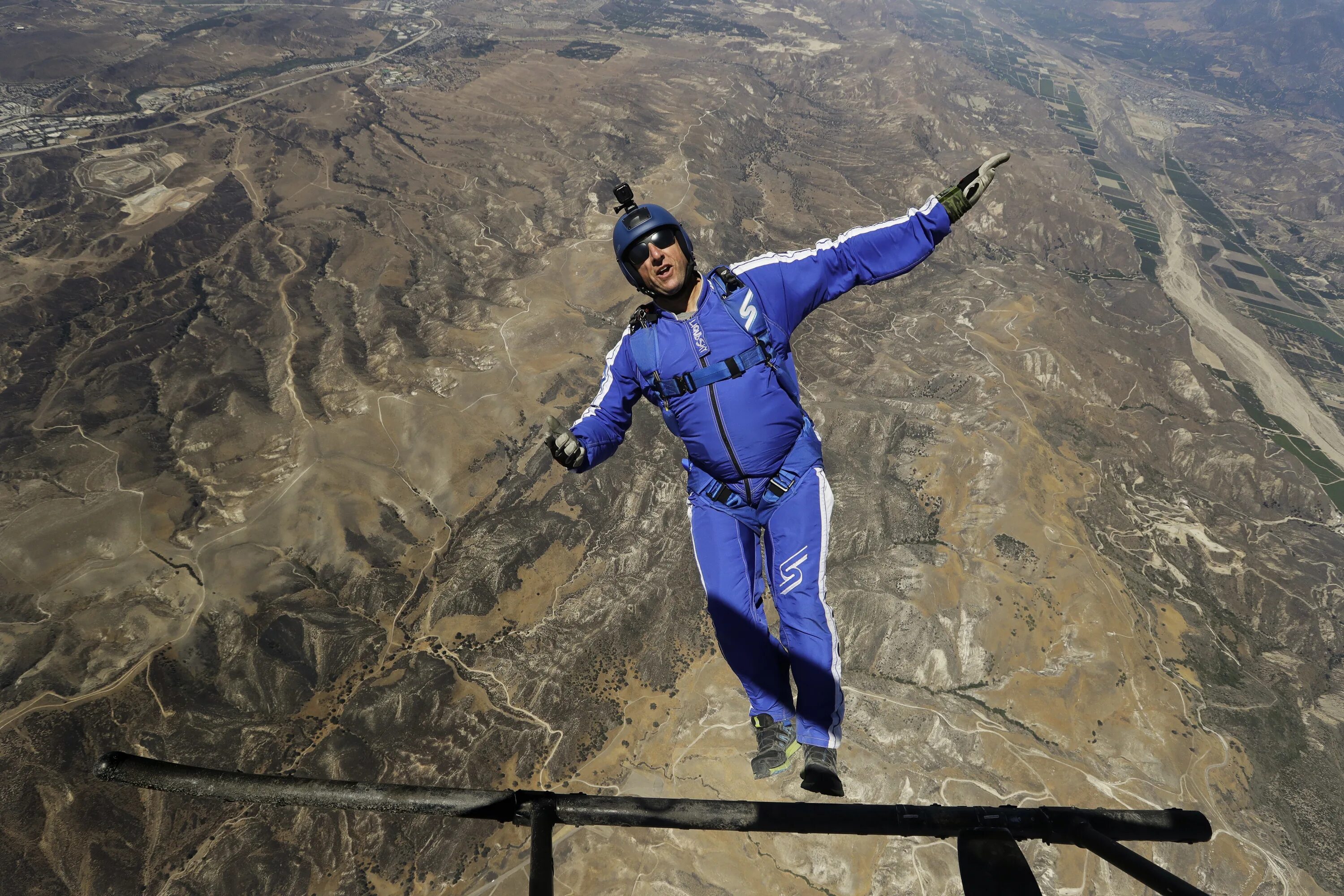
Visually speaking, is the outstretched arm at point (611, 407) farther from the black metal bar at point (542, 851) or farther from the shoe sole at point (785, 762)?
the shoe sole at point (785, 762)

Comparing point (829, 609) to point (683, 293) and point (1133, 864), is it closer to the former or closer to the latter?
point (1133, 864)

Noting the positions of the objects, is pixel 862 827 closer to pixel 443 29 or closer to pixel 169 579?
pixel 169 579

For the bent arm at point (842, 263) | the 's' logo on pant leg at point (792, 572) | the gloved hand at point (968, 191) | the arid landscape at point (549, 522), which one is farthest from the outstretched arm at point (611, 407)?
the arid landscape at point (549, 522)

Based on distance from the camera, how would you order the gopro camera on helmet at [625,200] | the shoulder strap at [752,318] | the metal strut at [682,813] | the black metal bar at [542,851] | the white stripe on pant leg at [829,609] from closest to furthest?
the black metal bar at [542,851], the metal strut at [682,813], the white stripe on pant leg at [829,609], the shoulder strap at [752,318], the gopro camera on helmet at [625,200]

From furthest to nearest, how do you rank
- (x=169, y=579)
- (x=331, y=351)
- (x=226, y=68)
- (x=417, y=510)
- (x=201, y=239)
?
(x=226, y=68)
(x=201, y=239)
(x=331, y=351)
(x=417, y=510)
(x=169, y=579)

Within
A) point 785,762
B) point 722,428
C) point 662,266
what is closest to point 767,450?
point 722,428

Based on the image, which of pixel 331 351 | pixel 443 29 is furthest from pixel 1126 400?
pixel 443 29
